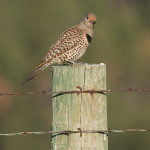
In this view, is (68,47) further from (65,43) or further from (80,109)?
(80,109)

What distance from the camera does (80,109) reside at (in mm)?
5141

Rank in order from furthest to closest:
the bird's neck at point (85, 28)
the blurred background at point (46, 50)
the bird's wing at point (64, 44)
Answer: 1. the blurred background at point (46, 50)
2. the bird's neck at point (85, 28)
3. the bird's wing at point (64, 44)

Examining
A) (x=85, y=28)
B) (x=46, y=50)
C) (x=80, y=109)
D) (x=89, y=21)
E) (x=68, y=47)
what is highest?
(x=46, y=50)

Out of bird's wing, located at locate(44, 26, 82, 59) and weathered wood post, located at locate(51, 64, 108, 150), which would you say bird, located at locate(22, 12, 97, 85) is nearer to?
bird's wing, located at locate(44, 26, 82, 59)

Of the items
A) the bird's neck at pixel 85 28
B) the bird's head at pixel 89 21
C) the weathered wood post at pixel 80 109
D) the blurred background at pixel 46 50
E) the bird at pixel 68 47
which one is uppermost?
the blurred background at pixel 46 50

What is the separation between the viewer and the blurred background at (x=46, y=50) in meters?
22.1

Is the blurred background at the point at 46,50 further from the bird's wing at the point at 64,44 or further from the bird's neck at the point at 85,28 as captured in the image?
the bird's wing at the point at 64,44

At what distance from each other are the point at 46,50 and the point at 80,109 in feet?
65.0

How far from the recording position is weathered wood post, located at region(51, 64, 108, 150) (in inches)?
203

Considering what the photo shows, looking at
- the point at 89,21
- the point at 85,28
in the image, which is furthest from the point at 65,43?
the point at 89,21

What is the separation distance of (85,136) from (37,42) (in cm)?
2127

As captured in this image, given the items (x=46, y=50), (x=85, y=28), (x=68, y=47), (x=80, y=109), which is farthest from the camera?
(x=46, y=50)

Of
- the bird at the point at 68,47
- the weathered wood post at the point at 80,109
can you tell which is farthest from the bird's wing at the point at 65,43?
the weathered wood post at the point at 80,109

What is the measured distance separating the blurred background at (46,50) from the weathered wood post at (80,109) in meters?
14.9
